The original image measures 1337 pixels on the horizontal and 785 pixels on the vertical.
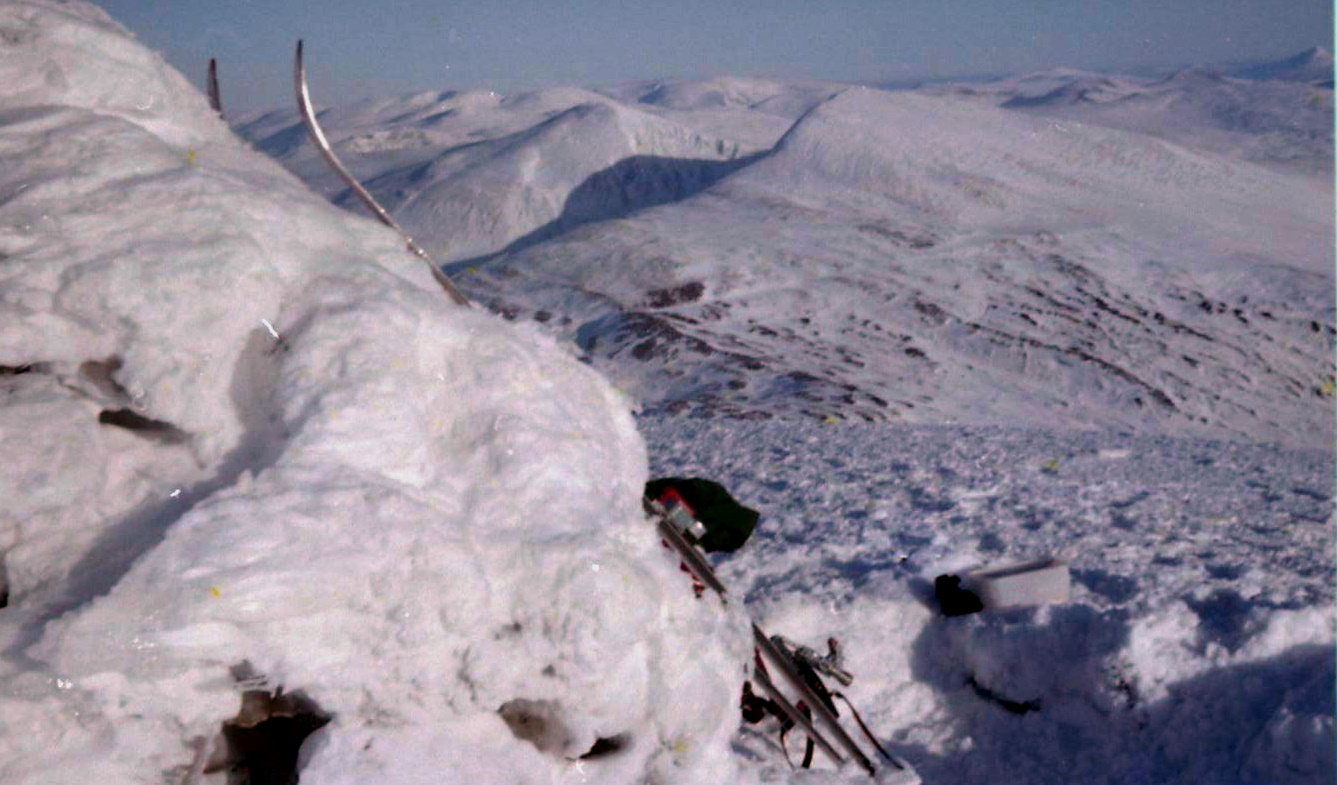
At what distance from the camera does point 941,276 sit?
16.1m

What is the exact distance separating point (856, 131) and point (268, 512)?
2325 cm

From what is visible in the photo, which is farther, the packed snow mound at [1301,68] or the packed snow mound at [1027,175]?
the packed snow mound at [1301,68]

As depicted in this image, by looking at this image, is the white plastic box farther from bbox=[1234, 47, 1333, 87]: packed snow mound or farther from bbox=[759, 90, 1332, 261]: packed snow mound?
bbox=[1234, 47, 1333, 87]: packed snow mound

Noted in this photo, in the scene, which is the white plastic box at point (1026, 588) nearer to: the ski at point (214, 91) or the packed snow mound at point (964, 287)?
the ski at point (214, 91)

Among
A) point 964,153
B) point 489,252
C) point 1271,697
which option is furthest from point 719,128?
point 1271,697

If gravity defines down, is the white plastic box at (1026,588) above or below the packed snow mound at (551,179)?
above

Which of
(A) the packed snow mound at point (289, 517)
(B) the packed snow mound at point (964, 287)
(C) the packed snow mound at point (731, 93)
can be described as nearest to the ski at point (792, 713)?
(A) the packed snow mound at point (289, 517)

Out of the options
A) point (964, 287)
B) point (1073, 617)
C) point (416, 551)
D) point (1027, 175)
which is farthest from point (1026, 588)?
point (1027, 175)

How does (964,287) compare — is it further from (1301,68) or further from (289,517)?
(1301,68)

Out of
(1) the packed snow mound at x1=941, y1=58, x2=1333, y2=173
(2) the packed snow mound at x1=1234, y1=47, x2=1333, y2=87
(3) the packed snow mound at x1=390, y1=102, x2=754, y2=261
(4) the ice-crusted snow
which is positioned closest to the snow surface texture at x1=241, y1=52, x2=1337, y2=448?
(3) the packed snow mound at x1=390, y1=102, x2=754, y2=261

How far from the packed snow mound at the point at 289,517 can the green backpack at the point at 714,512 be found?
1.83 m

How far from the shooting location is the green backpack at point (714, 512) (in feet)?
14.5

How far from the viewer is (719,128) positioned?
4519 cm

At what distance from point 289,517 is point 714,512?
9.27 feet
